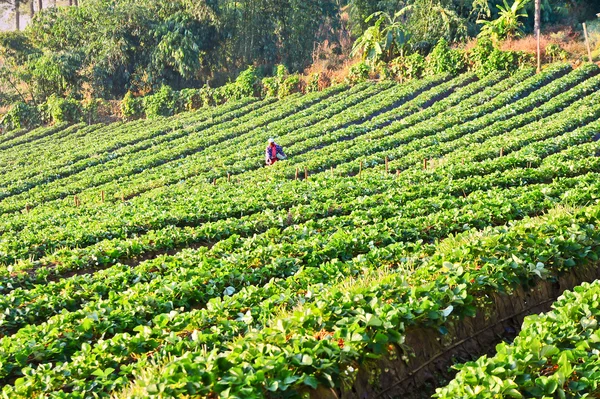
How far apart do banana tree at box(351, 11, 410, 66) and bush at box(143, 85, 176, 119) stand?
16803mm

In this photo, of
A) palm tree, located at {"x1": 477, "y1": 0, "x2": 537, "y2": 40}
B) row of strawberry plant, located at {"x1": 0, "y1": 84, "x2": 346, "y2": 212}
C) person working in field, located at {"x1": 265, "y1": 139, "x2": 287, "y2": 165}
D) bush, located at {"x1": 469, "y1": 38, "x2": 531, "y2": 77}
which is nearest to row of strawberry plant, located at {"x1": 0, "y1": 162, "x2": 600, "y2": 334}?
person working in field, located at {"x1": 265, "y1": 139, "x2": 287, "y2": 165}

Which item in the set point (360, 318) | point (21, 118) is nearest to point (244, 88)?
point (21, 118)

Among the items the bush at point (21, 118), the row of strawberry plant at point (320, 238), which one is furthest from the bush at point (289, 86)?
the row of strawberry plant at point (320, 238)

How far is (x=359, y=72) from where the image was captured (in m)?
47.8

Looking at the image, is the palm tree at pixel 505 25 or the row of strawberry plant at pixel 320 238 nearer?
the row of strawberry plant at pixel 320 238

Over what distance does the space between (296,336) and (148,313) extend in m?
3.37

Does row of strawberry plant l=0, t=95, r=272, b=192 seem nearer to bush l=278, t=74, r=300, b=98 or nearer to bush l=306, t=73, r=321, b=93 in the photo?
bush l=278, t=74, r=300, b=98

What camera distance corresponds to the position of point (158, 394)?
5.25 metres

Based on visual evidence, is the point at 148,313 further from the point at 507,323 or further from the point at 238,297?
the point at 507,323

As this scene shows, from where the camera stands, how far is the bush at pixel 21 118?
5578 centimetres

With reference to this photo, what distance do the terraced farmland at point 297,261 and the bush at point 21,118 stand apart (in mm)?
28894

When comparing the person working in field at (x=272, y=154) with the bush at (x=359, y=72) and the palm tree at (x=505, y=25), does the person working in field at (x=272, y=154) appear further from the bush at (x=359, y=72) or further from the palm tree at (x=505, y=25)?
the palm tree at (x=505, y=25)

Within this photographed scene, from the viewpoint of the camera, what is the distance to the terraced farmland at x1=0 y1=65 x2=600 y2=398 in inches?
250

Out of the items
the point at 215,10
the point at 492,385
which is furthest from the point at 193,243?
the point at 215,10
